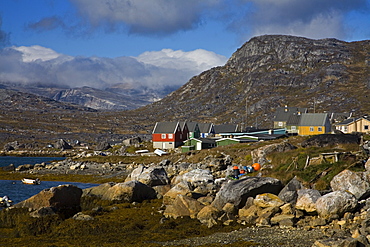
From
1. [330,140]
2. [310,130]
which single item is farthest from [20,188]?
[310,130]

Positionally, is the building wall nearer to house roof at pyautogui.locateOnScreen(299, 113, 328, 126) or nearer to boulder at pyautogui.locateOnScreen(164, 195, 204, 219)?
house roof at pyautogui.locateOnScreen(299, 113, 328, 126)

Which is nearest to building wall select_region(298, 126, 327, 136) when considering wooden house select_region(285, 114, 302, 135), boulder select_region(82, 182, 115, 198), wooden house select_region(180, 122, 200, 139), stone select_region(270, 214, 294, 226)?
wooden house select_region(285, 114, 302, 135)

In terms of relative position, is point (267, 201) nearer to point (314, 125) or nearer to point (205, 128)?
point (314, 125)

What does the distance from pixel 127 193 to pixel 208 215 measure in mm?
10642

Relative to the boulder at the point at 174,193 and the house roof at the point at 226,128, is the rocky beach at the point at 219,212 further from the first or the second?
the house roof at the point at 226,128

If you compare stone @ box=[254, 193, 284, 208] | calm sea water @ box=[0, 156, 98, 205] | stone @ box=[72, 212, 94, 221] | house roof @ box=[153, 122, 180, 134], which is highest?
house roof @ box=[153, 122, 180, 134]

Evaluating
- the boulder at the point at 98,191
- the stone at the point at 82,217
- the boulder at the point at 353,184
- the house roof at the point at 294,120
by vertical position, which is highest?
the house roof at the point at 294,120

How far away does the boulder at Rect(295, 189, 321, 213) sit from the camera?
90.5 feet

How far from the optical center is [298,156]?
42375 millimetres

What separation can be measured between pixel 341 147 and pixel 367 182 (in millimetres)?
16464

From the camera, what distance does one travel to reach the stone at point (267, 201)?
2833 centimetres

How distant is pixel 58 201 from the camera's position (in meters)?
32.3

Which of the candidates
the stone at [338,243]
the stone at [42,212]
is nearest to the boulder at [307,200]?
the stone at [338,243]

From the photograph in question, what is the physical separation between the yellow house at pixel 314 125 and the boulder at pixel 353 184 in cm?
5792
